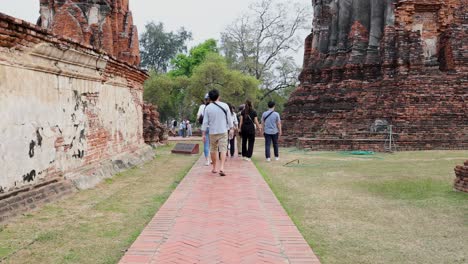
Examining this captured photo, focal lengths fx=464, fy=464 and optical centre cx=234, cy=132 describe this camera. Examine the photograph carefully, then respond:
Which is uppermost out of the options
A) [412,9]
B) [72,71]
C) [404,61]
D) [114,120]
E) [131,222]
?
[412,9]

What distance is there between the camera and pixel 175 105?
47.6 meters

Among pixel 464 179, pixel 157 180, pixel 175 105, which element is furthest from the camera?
pixel 175 105

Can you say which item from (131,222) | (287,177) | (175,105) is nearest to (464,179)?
(287,177)

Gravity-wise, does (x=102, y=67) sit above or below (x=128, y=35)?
Result: below

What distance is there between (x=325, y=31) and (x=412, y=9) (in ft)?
14.5

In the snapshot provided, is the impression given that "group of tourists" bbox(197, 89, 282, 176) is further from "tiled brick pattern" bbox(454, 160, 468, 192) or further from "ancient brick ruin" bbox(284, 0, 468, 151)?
"ancient brick ruin" bbox(284, 0, 468, 151)

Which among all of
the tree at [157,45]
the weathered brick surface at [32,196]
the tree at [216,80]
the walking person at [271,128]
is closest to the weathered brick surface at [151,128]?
the walking person at [271,128]

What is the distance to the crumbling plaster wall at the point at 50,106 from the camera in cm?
480

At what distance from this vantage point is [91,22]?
17.5m

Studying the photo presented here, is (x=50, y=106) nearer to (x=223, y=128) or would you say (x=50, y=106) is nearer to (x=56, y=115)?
(x=56, y=115)

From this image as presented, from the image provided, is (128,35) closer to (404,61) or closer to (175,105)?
(404,61)

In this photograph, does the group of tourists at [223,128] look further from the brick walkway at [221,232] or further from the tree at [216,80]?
the tree at [216,80]

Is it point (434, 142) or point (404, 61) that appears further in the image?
point (404, 61)

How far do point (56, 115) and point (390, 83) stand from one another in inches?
458
